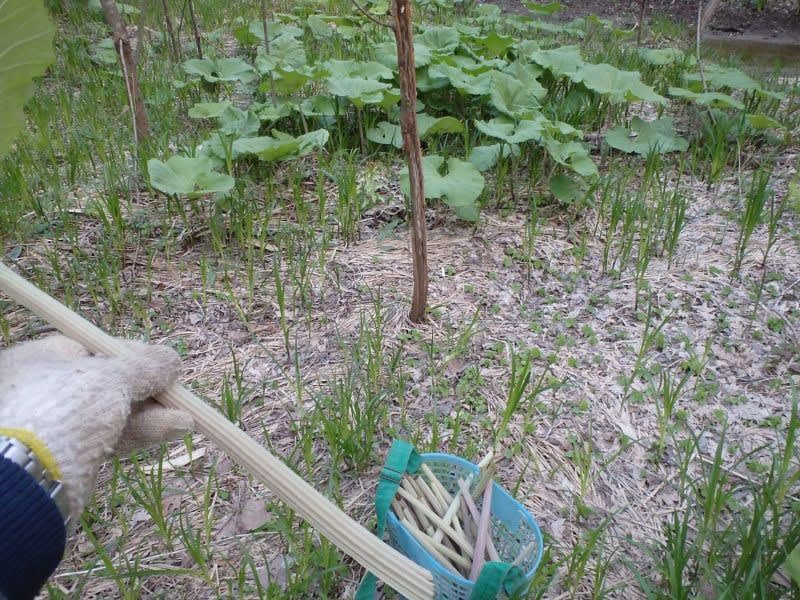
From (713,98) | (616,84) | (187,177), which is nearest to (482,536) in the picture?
(187,177)

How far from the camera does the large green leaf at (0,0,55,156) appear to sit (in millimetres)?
817

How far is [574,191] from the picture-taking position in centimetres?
213

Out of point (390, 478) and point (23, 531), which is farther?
point (390, 478)

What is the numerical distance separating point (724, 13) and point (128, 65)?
6.72m

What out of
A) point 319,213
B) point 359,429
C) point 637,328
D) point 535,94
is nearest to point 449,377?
point 359,429

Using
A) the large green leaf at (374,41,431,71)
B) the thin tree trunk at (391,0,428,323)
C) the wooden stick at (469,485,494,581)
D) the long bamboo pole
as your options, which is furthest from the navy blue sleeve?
the large green leaf at (374,41,431,71)

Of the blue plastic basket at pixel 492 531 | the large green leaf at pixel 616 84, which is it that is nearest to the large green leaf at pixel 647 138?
the large green leaf at pixel 616 84

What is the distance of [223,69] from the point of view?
293 cm

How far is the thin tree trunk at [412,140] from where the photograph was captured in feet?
4.42

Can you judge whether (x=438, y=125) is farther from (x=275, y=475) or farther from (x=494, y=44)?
(x=275, y=475)

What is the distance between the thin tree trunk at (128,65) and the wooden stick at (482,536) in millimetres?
1839

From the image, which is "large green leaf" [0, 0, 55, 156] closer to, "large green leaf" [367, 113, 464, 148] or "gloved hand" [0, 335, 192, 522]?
"gloved hand" [0, 335, 192, 522]

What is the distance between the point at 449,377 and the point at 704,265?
3.16ft

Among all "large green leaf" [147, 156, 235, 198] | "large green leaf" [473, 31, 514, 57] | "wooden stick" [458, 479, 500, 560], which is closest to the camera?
"wooden stick" [458, 479, 500, 560]
